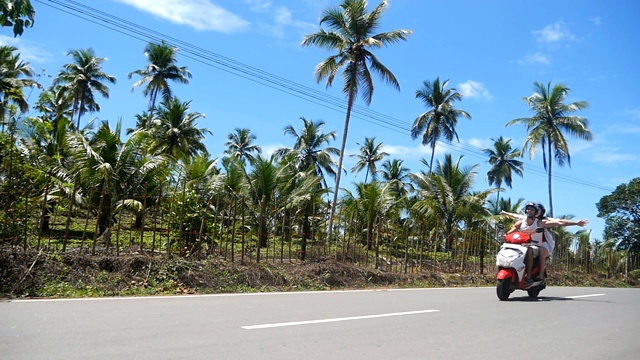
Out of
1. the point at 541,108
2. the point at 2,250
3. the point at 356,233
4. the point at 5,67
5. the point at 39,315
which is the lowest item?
the point at 39,315

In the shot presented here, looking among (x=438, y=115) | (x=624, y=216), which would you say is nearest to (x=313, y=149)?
(x=438, y=115)

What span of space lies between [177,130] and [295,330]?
29490mm

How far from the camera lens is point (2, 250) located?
7.54 meters

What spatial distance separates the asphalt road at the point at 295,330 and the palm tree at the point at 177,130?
26550 millimetres

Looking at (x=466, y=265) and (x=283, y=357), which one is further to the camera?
(x=466, y=265)

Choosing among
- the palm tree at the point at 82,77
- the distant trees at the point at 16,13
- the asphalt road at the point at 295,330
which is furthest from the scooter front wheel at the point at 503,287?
the palm tree at the point at 82,77

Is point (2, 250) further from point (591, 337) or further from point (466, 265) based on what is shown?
point (466, 265)

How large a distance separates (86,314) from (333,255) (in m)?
8.67

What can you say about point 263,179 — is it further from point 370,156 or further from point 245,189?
point 370,156

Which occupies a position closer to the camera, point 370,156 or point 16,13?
point 16,13

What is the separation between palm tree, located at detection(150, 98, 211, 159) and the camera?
33031 millimetres

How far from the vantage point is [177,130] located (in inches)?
1302

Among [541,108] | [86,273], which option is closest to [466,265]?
[86,273]

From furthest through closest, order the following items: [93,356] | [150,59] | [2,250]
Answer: [150,59]
[2,250]
[93,356]
